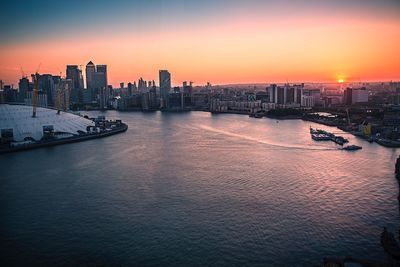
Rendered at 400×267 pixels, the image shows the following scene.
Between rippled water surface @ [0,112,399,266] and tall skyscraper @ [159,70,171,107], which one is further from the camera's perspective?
tall skyscraper @ [159,70,171,107]

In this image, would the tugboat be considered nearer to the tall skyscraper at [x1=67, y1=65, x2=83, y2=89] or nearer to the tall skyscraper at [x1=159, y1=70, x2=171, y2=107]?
the tall skyscraper at [x1=159, y1=70, x2=171, y2=107]

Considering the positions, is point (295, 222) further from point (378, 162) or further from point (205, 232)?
point (378, 162)

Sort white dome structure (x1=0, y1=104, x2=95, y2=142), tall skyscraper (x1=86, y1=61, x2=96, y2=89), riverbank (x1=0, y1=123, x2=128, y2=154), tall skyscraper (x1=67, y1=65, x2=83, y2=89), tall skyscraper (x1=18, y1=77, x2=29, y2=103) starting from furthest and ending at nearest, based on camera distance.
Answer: tall skyscraper (x1=86, y1=61, x2=96, y2=89), tall skyscraper (x1=67, y1=65, x2=83, y2=89), tall skyscraper (x1=18, y1=77, x2=29, y2=103), white dome structure (x1=0, y1=104, x2=95, y2=142), riverbank (x1=0, y1=123, x2=128, y2=154)

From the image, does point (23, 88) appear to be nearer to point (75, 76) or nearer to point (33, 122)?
A: point (75, 76)

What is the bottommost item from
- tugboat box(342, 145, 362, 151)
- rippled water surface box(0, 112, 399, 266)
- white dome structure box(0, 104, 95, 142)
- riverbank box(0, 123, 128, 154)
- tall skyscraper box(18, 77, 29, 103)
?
rippled water surface box(0, 112, 399, 266)

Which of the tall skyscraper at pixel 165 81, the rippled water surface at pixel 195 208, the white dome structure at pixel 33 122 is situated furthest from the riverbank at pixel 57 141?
the tall skyscraper at pixel 165 81

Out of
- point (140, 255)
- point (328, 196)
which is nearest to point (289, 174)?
point (328, 196)

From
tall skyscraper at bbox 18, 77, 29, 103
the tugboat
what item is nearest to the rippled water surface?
the tugboat
